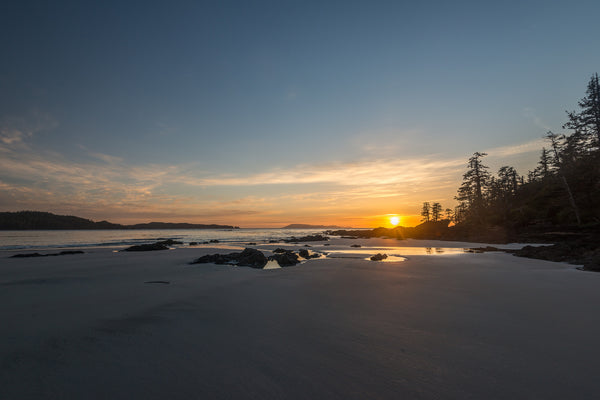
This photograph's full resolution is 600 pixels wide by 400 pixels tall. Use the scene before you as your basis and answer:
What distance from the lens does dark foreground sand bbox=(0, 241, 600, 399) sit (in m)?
2.81

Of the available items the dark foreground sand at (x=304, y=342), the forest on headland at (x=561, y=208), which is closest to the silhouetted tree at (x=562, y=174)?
the forest on headland at (x=561, y=208)

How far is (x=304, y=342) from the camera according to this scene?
4020 millimetres

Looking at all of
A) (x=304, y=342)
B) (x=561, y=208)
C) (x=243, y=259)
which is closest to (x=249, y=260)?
(x=243, y=259)

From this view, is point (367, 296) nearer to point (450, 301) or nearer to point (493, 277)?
point (450, 301)

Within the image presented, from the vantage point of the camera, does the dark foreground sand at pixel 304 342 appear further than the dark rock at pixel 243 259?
No

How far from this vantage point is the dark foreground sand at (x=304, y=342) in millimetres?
2812

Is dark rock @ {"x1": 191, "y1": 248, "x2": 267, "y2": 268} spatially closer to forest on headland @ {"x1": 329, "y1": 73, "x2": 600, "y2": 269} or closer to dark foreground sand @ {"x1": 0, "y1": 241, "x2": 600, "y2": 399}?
dark foreground sand @ {"x1": 0, "y1": 241, "x2": 600, "y2": 399}

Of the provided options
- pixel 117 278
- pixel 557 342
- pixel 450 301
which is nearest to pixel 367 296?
pixel 450 301

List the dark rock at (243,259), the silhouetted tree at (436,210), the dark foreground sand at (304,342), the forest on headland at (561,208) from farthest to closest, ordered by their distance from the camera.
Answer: the silhouetted tree at (436,210) < the forest on headland at (561,208) < the dark rock at (243,259) < the dark foreground sand at (304,342)

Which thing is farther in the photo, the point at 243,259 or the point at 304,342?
the point at 243,259

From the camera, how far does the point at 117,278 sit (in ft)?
31.9

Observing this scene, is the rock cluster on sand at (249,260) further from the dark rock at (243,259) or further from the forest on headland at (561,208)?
the forest on headland at (561,208)

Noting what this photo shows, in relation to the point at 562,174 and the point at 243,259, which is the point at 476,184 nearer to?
the point at 562,174

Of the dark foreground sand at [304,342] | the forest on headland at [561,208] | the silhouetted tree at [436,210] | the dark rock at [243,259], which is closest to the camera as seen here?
the dark foreground sand at [304,342]
